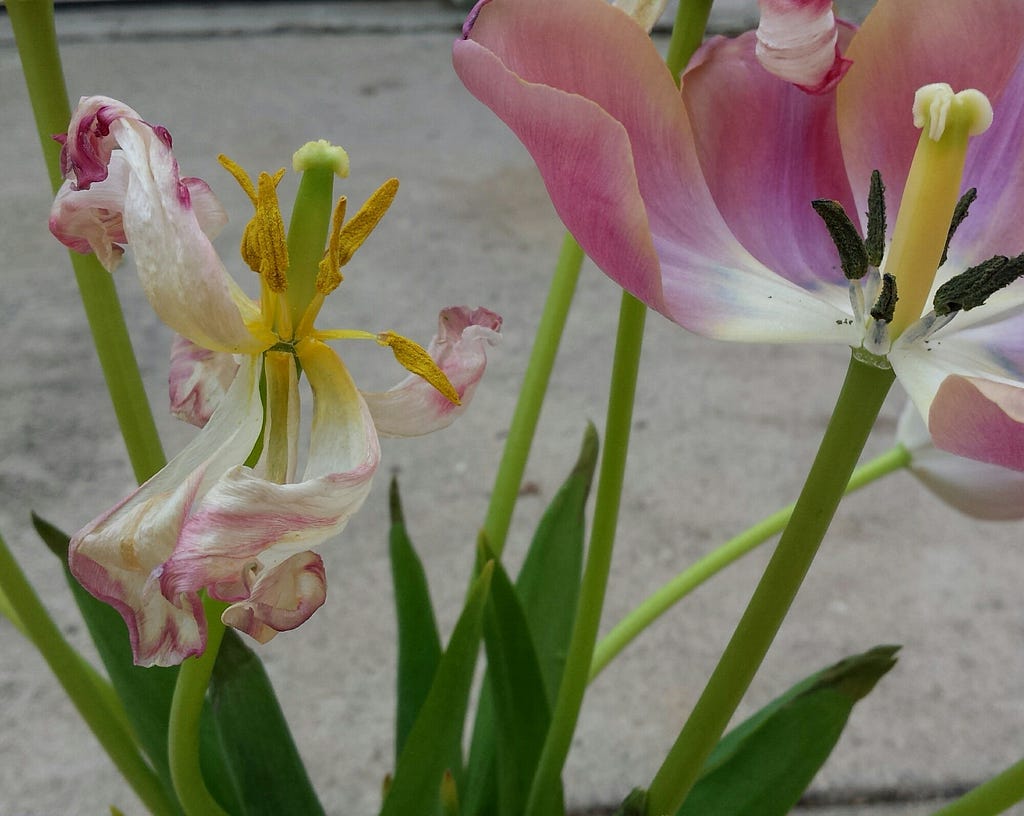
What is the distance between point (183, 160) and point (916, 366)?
164cm

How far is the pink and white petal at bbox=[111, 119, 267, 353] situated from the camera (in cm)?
20

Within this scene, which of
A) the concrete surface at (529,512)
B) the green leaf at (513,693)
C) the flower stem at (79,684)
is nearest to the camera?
the flower stem at (79,684)

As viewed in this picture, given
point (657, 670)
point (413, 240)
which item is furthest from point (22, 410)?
point (657, 670)

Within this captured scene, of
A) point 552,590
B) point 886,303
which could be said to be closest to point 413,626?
point 552,590

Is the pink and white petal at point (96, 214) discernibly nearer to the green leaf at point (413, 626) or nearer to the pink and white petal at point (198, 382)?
the pink and white petal at point (198, 382)

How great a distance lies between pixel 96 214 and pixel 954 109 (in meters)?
0.17

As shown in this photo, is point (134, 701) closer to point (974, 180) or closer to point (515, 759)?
point (515, 759)

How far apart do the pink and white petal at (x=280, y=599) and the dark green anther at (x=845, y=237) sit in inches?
5.4

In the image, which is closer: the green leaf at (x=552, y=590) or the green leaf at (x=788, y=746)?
the green leaf at (x=788, y=746)

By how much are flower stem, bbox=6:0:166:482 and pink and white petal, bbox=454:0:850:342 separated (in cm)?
11

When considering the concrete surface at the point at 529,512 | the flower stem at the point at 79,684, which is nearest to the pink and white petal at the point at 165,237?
the flower stem at the point at 79,684

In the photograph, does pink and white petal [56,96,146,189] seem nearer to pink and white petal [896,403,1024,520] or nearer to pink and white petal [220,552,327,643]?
pink and white petal [220,552,327,643]

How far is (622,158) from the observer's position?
0.19 meters

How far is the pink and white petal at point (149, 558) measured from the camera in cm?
20
